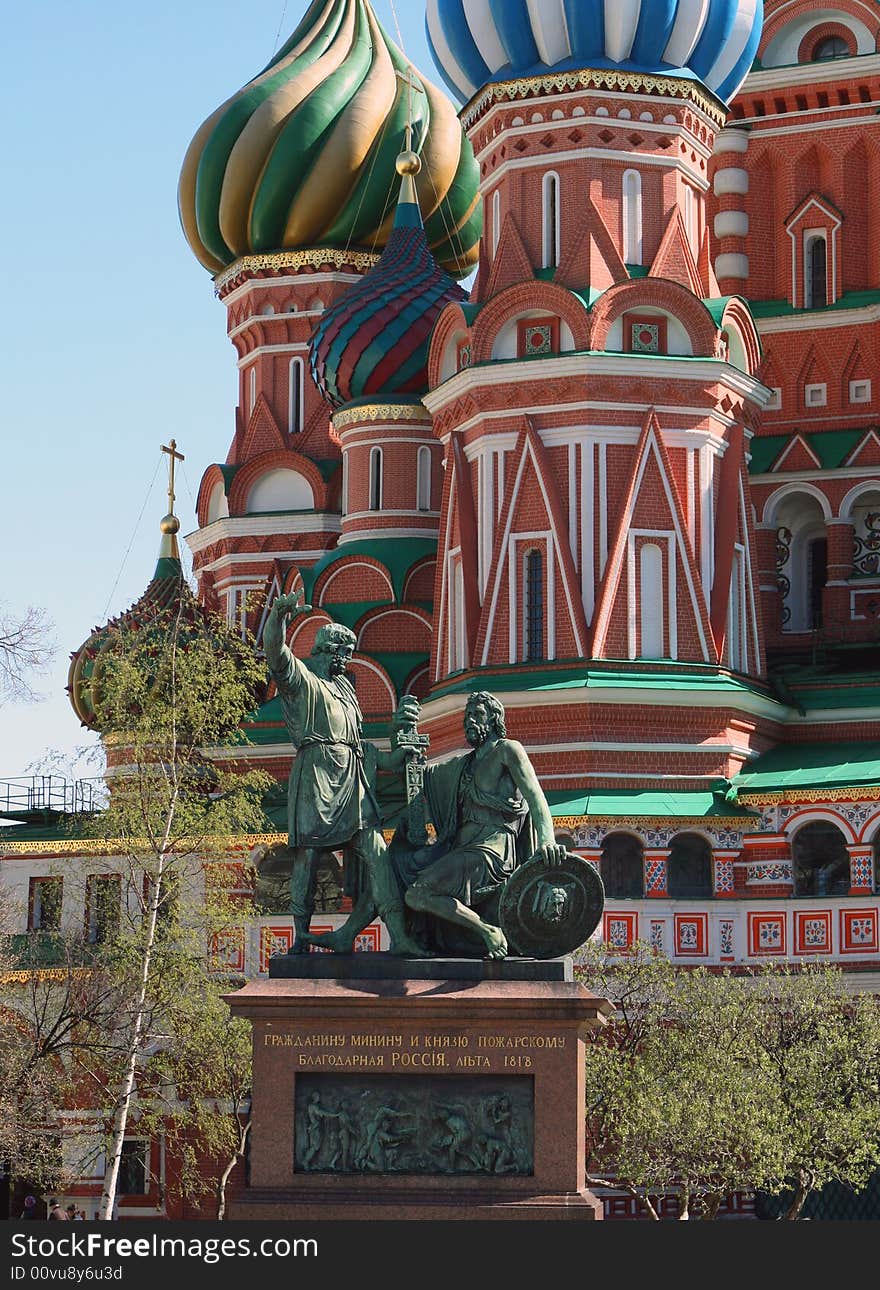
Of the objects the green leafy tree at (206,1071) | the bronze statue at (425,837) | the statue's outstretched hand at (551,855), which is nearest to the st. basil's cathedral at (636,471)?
the green leafy tree at (206,1071)

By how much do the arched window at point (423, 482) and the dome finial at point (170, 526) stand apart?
5906 mm

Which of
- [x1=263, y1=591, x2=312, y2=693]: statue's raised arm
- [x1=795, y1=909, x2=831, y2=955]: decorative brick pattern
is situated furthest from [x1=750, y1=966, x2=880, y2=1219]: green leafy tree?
[x1=263, y1=591, x2=312, y2=693]: statue's raised arm

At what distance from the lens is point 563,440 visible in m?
38.1

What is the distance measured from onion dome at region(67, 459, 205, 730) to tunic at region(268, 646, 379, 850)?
60.4 ft

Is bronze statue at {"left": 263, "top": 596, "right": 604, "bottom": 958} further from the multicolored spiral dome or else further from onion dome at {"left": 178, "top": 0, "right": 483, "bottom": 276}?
onion dome at {"left": 178, "top": 0, "right": 483, "bottom": 276}

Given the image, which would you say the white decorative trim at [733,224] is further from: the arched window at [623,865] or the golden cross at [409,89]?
the arched window at [623,865]

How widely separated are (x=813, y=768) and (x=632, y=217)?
25.6ft

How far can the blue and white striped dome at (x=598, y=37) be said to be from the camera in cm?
3906

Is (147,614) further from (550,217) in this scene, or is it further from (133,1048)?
(133,1048)

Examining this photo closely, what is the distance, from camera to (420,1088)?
21156 mm

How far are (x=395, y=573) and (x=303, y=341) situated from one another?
710cm

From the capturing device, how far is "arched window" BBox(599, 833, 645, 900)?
119 feet

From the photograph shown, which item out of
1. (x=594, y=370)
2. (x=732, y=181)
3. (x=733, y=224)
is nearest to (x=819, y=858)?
(x=594, y=370)

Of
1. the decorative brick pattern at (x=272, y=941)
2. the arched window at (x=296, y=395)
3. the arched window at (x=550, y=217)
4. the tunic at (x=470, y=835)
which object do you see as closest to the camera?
the tunic at (x=470, y=835)
